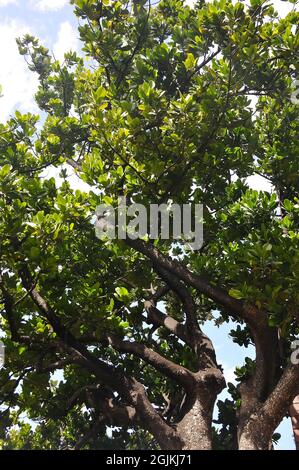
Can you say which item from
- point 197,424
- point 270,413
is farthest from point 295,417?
point 197,424

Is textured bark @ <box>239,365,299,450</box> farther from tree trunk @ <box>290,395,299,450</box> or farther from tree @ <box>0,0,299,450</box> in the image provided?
tree trunk @ <box>290,395,299,450</box>

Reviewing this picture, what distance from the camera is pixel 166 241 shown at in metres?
10.3

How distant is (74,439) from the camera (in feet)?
48.7

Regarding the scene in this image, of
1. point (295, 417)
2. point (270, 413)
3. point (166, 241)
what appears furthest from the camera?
point (295, 417)

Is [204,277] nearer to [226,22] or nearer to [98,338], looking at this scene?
[98,338]

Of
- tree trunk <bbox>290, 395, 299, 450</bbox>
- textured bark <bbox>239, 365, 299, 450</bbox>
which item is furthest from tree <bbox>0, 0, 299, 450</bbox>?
tree trunk <bbox>290, 395, 299, 450</bbox>

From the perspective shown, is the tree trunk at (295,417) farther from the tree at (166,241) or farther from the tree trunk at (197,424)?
the tree trunk at (197,424)

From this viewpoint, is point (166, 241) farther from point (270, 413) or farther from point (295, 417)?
point (295, 417)

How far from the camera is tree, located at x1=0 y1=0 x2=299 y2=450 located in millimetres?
7969

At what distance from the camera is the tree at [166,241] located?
7.97 metres

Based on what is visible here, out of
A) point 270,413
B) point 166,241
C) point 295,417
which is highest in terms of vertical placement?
point 166,241

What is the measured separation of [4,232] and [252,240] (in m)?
4.39

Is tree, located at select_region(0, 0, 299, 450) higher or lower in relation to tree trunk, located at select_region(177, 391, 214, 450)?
higher

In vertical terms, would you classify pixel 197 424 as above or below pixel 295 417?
below
